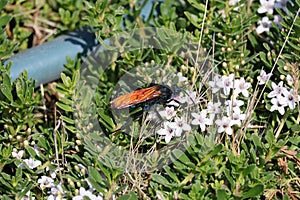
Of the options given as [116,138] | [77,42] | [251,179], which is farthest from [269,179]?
[77,42]

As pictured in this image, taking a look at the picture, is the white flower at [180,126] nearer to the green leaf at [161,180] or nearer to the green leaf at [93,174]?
the green leaf at [161,180]

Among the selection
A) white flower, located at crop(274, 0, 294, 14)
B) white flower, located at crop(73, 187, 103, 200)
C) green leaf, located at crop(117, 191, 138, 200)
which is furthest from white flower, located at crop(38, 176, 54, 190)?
white flower, located at crop(274, 0, 294, 14)

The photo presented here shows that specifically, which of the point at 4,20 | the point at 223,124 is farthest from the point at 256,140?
the point at 4,20

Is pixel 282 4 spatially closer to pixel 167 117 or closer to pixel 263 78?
pixel 263 78

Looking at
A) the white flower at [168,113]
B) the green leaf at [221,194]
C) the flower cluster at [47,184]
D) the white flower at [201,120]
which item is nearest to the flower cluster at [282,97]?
the white flower at [201,120]

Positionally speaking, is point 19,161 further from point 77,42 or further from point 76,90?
point 77,42
